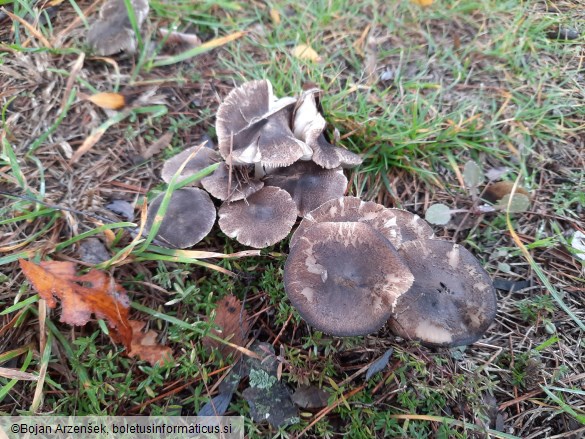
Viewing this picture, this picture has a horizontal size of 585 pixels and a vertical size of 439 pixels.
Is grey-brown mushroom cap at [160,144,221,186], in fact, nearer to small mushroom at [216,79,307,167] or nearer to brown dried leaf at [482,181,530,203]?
small mushroom at [216,79,307,167]

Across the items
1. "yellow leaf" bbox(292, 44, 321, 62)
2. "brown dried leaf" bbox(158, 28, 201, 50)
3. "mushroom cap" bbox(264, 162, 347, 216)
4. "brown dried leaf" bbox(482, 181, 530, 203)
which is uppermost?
"brown dried leaf" bbox(158, 28, 201, 50)

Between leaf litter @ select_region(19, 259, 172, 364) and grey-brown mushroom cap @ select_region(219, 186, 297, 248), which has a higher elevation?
grey-brown mushroom cap @ select_region(219, 186, 297, 248)

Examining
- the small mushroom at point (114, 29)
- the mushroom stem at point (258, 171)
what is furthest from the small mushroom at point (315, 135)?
the small mushroom at point (114, 29)

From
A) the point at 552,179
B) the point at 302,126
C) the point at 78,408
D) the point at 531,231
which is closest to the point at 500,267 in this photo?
the point at 531,231

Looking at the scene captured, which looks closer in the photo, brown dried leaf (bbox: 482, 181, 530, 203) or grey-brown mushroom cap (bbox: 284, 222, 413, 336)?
grey-brown mushroom cap (bbox: 284, 222, 413, 336)

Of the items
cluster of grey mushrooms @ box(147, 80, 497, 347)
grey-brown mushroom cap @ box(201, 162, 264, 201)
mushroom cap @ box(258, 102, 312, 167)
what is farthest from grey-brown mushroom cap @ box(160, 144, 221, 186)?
mushroom cap @ box(258, 102, 312, 167)

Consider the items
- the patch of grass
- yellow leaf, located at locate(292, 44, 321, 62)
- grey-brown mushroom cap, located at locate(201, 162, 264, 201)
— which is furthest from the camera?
yellow leaf, located at locate(292, 44, 321, 62)

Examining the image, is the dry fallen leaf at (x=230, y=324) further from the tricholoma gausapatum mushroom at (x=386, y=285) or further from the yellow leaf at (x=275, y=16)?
the yellow leaf at (x=275, y=16)
